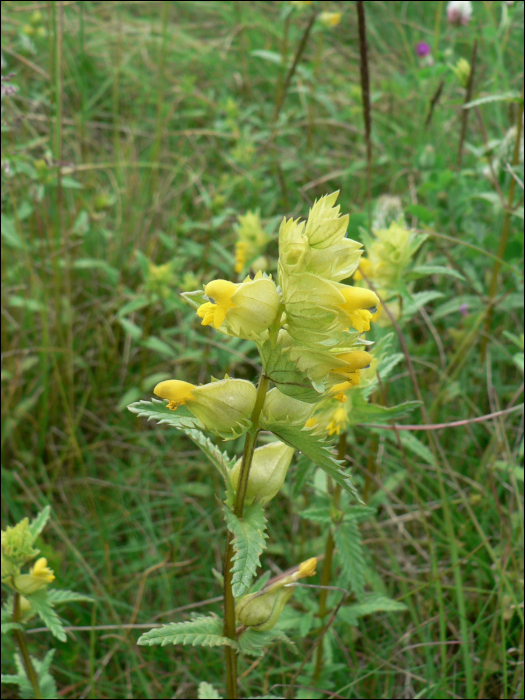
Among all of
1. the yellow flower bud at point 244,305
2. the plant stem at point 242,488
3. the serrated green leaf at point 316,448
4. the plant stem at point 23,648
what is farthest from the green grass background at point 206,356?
the yellow flower bud at point 244,305

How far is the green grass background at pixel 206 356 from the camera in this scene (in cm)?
158

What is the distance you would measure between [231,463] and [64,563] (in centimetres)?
116

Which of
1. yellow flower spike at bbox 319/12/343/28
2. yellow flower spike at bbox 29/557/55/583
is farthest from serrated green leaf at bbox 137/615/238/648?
yellow flower spike at bbox 319/12/343/28

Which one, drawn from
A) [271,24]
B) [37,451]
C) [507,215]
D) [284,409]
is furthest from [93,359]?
[271,24]

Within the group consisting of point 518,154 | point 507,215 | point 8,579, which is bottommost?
point 8,579

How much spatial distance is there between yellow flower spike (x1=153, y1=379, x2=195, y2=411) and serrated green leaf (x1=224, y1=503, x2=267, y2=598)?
6.5 inches

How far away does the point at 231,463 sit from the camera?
0.99 m

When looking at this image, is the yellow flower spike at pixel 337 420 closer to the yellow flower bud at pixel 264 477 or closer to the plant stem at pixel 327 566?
the plant stem at pixel 327 566

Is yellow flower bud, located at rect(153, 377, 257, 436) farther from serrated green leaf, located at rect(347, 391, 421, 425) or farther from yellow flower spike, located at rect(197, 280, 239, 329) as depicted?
serrated green leaf, located at rect(347, 391, 421, 425)

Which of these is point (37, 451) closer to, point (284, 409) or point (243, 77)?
point (284, 409)

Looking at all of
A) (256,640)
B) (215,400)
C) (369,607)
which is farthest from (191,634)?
(369,607)

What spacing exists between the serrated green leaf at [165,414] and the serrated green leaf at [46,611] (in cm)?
59

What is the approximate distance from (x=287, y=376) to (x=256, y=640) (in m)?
0.47

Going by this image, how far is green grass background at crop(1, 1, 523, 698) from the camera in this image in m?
1.58
